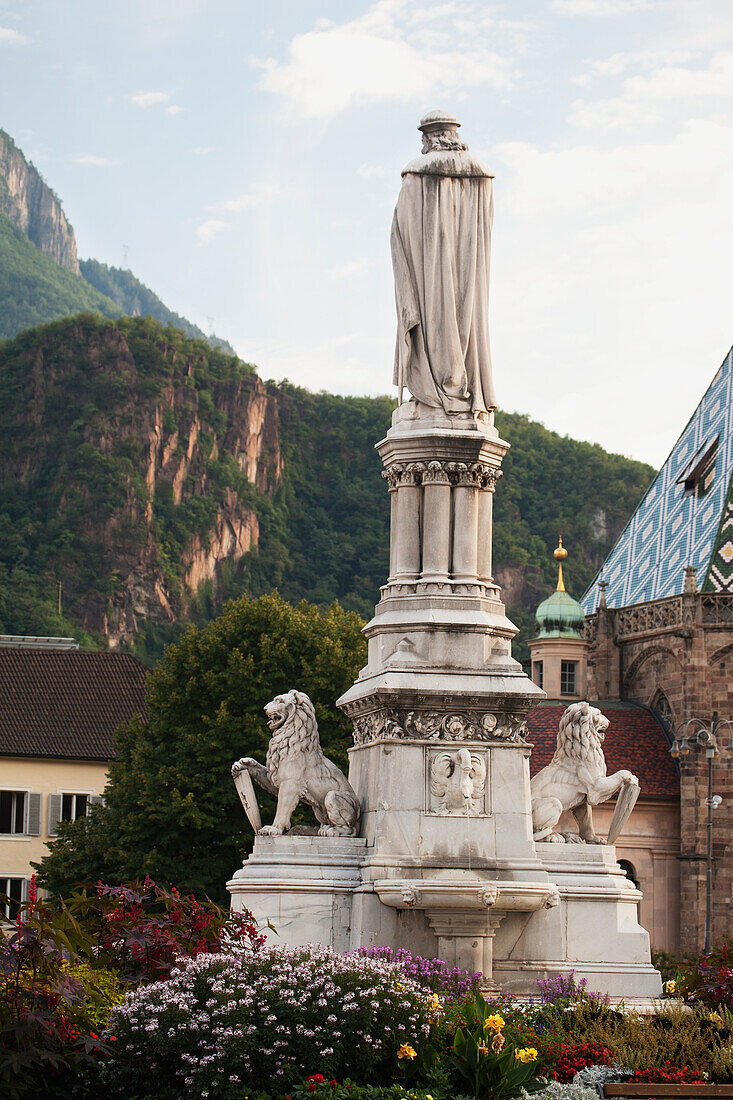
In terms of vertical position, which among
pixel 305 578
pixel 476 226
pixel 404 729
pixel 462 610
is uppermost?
pixel 305 578

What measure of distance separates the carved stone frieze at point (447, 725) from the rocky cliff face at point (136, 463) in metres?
127

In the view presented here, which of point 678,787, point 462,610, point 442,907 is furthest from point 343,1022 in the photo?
point 678,787

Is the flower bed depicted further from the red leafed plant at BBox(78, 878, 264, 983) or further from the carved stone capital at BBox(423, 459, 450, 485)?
the carved stone capital at BBox(423, 459, 450, 485)

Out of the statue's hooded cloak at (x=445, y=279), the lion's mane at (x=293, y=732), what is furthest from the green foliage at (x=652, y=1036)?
the statue's hooded cloak at (x=445, y=279)

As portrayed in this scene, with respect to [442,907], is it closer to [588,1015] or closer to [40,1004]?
[588,1015]

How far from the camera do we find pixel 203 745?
1454 inches

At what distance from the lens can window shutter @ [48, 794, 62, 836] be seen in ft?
165

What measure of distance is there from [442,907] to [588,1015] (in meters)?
2.12

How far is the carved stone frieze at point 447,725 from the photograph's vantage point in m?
15.5

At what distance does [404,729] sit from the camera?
50.8 feet

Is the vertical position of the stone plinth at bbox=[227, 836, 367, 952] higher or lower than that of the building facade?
lower

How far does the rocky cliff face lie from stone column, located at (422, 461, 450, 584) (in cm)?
12667

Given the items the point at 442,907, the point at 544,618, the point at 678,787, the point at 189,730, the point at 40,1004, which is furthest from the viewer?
the point at 544,618

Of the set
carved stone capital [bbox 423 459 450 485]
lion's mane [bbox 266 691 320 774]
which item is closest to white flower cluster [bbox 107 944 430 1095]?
lion's mane [bbox 266 691 320 774]
